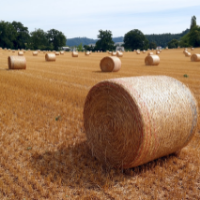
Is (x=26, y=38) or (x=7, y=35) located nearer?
(x=7, y=35)

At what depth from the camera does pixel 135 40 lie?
118312 millimetres

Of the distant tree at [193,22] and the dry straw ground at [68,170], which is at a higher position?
the distant tree at [193,22]

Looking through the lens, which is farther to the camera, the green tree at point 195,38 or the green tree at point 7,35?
the green tree at point 7,35

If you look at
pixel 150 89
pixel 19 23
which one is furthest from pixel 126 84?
pixel 19 23

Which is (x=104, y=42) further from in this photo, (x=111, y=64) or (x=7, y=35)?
(x=111, y=64)

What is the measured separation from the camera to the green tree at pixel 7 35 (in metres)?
97.5

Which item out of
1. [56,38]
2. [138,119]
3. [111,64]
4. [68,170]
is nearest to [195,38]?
[56,38]

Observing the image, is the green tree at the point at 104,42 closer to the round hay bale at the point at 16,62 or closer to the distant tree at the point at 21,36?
the distant tree at the point at 21,36

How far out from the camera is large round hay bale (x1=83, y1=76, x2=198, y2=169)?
439 cm

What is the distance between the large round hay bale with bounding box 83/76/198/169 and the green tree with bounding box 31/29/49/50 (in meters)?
107

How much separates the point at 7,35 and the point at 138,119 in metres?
105

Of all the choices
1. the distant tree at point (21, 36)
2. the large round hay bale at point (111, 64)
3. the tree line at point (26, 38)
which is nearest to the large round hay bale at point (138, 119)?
the large round hay bale at point (111, 64)

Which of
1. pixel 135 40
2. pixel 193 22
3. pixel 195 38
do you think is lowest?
pixel 195 38

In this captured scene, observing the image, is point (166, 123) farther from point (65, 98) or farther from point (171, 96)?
point (65, 98)
